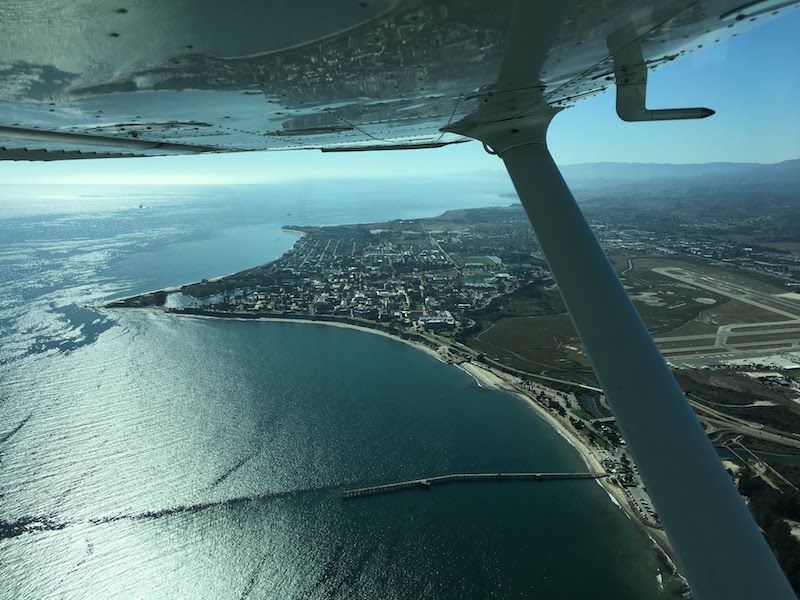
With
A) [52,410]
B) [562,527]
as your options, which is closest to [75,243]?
[52,410]

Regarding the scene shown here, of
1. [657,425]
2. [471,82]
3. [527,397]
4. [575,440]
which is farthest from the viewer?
[527,397]

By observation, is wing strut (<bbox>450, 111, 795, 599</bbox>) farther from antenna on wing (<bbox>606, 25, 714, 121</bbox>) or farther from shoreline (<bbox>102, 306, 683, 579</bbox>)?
shoreline (<bbox>102, 306, 683, 579</bbox>)

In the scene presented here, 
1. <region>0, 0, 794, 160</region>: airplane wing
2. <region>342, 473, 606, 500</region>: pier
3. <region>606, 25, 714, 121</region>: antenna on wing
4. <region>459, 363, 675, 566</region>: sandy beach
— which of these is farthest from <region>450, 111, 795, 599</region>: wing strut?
<region>342, 473, 606, 500</region>: pier

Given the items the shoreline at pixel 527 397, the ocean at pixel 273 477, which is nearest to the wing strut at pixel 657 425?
the shoreline at pixel 527 397

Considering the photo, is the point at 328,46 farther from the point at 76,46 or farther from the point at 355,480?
the point at 355,480

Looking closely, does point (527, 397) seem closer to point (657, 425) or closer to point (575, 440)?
point (575, 440)

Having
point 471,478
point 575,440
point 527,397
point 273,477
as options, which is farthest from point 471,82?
point 527,397

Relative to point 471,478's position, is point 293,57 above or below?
above
